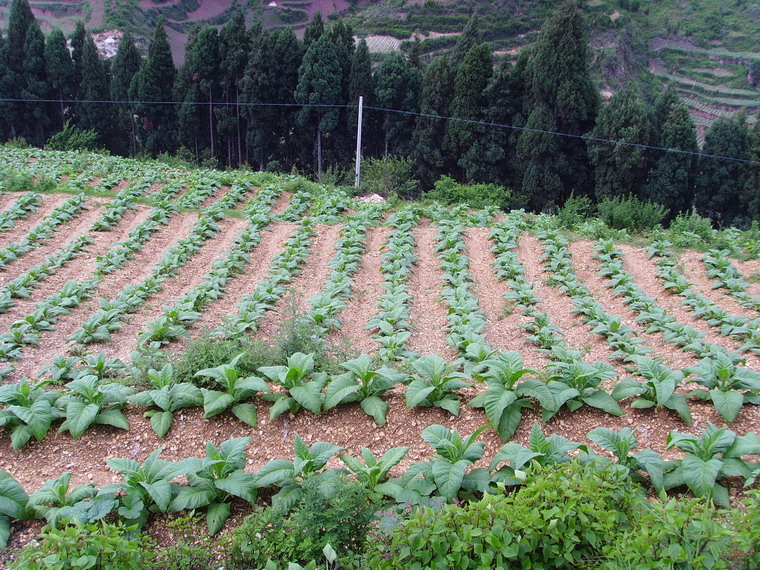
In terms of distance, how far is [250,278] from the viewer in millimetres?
8852

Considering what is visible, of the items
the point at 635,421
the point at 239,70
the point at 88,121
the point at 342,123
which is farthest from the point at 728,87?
the point at 635,421

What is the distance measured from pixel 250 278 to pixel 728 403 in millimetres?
6334

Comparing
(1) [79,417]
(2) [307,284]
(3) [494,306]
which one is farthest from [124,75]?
(1) [79,417]

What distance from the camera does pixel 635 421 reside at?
443 cm

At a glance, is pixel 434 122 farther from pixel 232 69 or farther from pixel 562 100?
pixel 232 69

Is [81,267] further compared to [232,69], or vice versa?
[232,69]

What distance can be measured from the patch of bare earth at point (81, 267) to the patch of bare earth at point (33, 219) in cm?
91

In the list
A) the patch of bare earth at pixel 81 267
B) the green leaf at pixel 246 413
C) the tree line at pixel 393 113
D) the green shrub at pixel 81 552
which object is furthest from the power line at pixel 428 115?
the green shrub at pixel 81 552

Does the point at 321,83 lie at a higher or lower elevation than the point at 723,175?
higher

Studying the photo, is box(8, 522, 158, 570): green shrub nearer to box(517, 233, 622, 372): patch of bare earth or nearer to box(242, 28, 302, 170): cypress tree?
box(517, 233, 622, 372): patch of bare earth

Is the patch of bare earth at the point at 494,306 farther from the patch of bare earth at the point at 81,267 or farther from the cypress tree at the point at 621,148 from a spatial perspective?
the cypress tree at the point at 621,148

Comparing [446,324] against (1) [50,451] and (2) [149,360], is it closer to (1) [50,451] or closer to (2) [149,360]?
(2) [149,360]

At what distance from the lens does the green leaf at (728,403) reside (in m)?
4.25

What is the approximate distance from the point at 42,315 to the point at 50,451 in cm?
319
